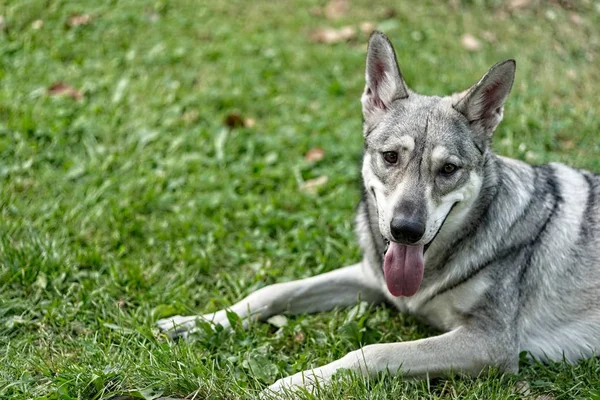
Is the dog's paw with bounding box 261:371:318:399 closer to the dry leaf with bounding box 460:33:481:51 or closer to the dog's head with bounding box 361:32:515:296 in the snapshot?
the dog's head with bounding box 361:32:515:296

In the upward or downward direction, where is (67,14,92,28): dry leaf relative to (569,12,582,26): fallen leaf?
upward

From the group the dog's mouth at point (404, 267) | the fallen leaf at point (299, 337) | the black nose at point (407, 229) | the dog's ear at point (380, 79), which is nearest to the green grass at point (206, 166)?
the fallen leaf at point (299, 337)

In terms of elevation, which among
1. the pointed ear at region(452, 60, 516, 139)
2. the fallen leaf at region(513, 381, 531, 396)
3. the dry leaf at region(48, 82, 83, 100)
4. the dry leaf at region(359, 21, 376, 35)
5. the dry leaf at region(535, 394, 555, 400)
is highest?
the pointed ear at region(452, 60, 516, 139)

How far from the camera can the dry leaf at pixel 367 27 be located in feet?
26.0

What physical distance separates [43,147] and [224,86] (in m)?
1.90

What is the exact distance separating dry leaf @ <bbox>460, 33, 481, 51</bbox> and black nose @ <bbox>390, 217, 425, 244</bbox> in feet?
15.3

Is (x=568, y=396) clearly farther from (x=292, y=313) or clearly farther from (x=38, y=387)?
(x=38, y=387)

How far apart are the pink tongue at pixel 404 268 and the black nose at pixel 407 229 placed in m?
0.18

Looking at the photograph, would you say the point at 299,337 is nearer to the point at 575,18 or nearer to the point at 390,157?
the point at 390,157

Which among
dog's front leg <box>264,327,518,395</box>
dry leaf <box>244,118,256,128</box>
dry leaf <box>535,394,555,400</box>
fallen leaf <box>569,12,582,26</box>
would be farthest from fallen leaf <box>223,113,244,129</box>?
fallen leaf <box>569,12,582,26</box>

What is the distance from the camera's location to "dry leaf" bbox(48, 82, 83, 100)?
6598 mm

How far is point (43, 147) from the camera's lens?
19.6 feet

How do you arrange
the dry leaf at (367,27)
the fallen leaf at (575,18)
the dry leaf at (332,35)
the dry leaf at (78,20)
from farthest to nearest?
the fallen leaf at (575,18) < the dry leaf at (367,27) < the dry leaf at (332,35) < the dry leaf at (78,20)

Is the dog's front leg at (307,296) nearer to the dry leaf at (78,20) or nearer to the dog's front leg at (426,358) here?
the dog's front leg at (426,358)
